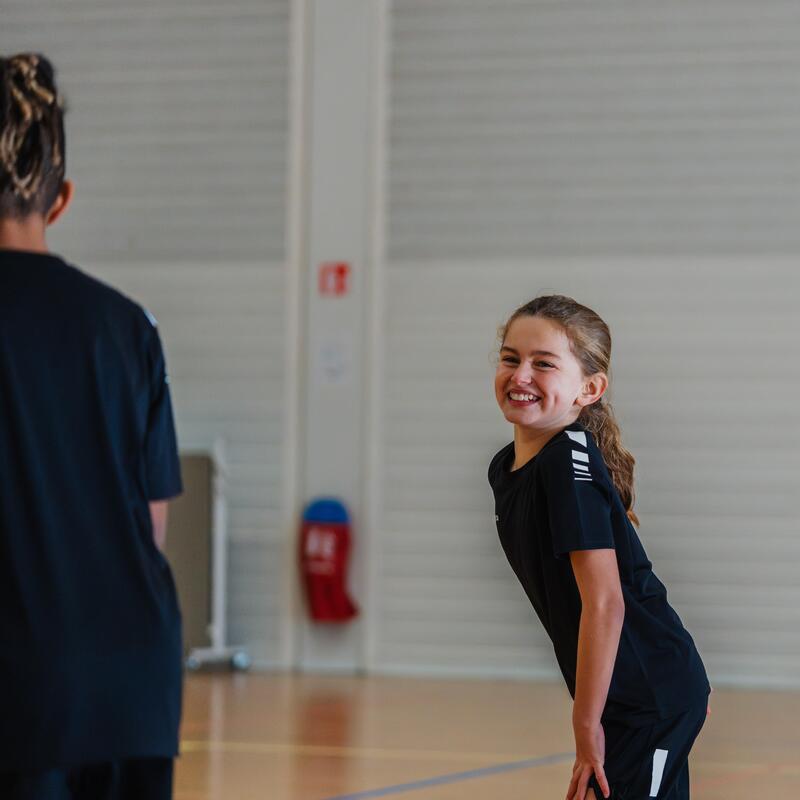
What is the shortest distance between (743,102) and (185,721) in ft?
12.3

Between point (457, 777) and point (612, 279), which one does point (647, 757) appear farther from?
point (612, 279)

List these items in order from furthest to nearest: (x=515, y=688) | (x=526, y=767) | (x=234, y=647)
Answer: (x=234, y=647), (x=515, y=688), (x=526, y=767)

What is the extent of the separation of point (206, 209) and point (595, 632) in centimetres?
519

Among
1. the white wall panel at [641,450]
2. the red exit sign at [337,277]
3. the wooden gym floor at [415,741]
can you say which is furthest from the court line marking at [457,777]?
the red exit sign at [337,277]

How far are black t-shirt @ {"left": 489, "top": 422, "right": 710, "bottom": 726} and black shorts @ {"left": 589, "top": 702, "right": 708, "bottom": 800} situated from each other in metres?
0.02

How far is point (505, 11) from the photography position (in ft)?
Answer: 21.8

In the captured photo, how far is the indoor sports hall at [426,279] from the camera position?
6.40 metres

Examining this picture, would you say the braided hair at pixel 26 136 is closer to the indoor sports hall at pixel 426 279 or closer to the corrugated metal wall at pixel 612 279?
the indoor sports hall at pixel 426 279

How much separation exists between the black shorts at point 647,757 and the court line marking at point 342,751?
2277 millimetres

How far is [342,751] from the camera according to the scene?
4438 millimetres

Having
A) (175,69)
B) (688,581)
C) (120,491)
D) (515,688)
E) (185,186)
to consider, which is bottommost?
(515,688)

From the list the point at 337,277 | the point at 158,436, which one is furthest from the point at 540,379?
the point at 337,277

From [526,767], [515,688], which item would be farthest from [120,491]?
[515,688]

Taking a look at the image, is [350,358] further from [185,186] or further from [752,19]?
[752,19]
